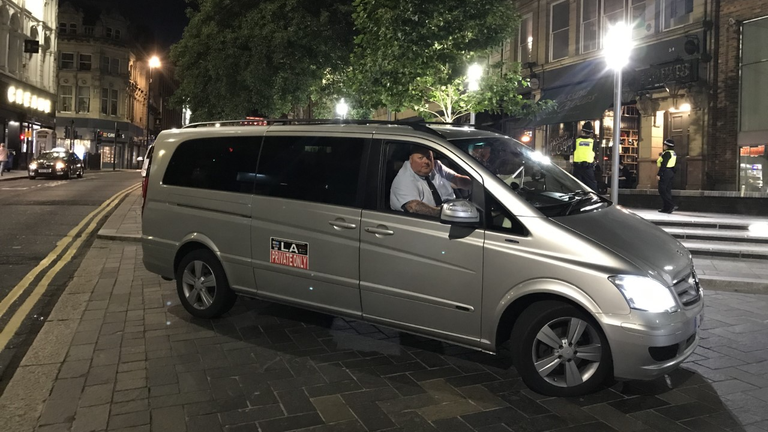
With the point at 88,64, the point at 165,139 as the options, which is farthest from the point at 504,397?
the point at 88,64

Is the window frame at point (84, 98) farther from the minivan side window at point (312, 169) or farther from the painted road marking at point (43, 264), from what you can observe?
the minivan side window at point (312, 169)

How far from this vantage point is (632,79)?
18.0 meters

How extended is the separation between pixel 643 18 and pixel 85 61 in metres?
57.8

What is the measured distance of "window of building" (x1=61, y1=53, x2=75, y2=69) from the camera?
60062mm

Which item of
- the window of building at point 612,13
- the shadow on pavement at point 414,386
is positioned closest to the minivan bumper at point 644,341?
the shadow on pavement at point 414,386

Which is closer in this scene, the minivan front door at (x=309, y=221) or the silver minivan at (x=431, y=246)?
the silver minivan at (x=431, y=246)

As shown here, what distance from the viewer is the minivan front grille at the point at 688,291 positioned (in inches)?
161

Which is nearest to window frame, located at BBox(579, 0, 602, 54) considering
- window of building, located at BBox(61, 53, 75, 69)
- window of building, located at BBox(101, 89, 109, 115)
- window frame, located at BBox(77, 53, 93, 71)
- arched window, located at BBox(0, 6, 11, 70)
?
arched window, located at BBox(0, 6, 11, 70)

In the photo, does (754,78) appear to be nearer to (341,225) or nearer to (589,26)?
(589,26)

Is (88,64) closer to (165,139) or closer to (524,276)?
(165,139)

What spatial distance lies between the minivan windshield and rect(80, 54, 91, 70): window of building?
6499 centimetres

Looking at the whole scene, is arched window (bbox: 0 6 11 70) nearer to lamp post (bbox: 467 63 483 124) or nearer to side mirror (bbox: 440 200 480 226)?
lamp post (bbox: 467 63 483 124)

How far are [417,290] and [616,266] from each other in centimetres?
146

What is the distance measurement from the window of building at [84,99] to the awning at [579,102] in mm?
52640
